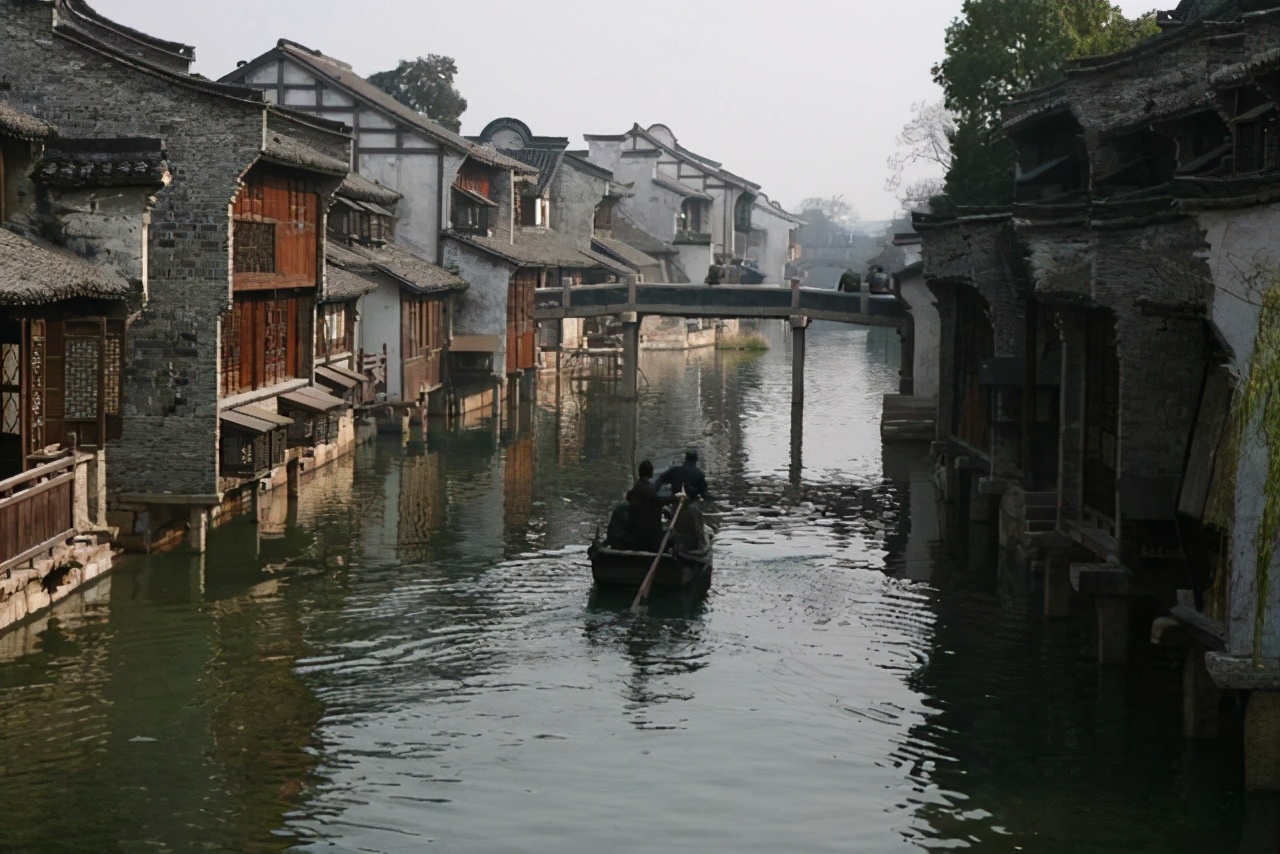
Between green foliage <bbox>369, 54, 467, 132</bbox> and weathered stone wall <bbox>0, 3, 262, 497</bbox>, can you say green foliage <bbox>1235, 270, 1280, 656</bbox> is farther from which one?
green foliage <bbox>369, 54, 467, 132</bbox>

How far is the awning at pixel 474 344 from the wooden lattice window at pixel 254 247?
21476mm

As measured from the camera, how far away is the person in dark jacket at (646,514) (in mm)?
27562

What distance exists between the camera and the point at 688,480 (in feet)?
96.3

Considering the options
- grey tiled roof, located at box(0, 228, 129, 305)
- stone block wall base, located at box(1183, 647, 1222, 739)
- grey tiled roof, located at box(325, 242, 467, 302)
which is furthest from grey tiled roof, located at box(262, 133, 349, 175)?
stone block wall base, located at box(1183, 647, 1222, 739)

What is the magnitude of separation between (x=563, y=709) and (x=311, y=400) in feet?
54.4

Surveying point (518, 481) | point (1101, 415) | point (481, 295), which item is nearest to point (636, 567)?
point (1101, 415)

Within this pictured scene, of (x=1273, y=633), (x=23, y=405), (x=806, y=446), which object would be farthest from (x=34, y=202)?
(x=806, y=446)

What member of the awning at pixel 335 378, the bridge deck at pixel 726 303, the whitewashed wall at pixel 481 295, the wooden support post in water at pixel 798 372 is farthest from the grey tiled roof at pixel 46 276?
the bridge deck at pixel 726 303

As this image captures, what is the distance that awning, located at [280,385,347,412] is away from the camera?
116 ft

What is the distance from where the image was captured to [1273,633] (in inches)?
634

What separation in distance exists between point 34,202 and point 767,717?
14.0 meters

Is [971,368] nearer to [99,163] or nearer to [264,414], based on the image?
[264,414]

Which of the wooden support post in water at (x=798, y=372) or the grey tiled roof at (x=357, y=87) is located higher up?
the grey tiled roof at (x=357, y=87)

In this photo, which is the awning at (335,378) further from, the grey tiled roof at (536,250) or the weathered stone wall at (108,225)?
the grey tiled roof at (536,250)
